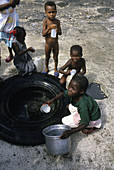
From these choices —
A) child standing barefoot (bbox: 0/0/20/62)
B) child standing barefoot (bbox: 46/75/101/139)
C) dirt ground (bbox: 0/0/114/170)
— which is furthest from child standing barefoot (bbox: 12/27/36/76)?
child standing barefoot (bbox: 46/75/101/139)

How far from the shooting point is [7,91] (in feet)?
11.5

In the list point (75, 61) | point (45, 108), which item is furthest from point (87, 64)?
point (45, 108)

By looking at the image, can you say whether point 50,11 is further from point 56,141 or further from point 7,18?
point 56,141

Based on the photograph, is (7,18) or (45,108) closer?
(45,108)

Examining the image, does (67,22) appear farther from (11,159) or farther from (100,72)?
(11,159)

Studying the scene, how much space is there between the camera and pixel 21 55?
3.93m

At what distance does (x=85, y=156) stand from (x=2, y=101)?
1.74 meters

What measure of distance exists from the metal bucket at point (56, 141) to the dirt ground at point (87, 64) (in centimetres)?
19

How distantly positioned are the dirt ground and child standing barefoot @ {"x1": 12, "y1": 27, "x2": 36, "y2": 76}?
0.60 m

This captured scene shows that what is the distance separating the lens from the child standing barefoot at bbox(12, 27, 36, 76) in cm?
373

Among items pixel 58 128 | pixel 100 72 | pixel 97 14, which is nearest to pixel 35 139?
pixel 58 128

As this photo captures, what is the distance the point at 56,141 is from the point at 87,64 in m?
2.88

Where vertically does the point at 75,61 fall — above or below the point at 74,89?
above

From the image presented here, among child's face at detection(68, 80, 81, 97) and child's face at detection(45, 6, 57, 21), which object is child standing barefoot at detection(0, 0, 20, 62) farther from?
child's face at detection(68, 80, 81, 97)
